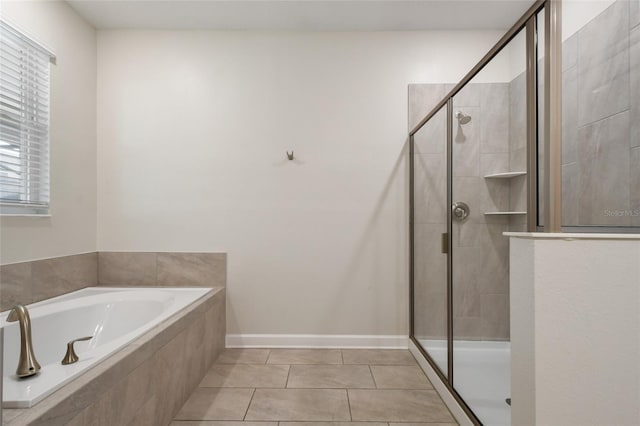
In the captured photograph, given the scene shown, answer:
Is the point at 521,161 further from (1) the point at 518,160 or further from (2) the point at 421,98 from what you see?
(2) the point at 421,98

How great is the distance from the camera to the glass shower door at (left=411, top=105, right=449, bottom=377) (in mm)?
1867

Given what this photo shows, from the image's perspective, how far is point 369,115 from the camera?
2.61 m

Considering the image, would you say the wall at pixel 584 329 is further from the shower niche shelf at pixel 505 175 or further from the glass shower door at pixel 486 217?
the shower niche shelf at pixel 505 175

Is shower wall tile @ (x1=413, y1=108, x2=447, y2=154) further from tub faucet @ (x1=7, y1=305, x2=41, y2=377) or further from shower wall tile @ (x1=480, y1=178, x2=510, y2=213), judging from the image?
tub faucet @ (x1=7, y1=305, x2=41, y2=377)

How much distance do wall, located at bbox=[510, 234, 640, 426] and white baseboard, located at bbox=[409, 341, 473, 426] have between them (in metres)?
0.70

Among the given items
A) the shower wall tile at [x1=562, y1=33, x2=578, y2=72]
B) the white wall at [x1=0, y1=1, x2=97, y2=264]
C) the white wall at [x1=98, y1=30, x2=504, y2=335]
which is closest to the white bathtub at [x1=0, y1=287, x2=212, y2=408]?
the white wall at [x1=0, y1=1, x2=97, y2=264]

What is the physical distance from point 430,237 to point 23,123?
8.72 ft

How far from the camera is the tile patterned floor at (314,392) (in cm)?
164

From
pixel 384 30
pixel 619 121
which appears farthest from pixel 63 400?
pixel 384 30

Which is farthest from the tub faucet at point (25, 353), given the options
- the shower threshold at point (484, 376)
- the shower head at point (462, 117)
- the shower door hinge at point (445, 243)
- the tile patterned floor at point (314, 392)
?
the shower head at point (462, 117)

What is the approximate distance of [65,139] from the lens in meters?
2.28

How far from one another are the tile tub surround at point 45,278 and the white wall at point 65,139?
6 cm

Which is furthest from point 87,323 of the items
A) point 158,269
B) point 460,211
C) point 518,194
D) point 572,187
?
point 572,187

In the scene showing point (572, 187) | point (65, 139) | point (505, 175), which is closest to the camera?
point (505, 175)
